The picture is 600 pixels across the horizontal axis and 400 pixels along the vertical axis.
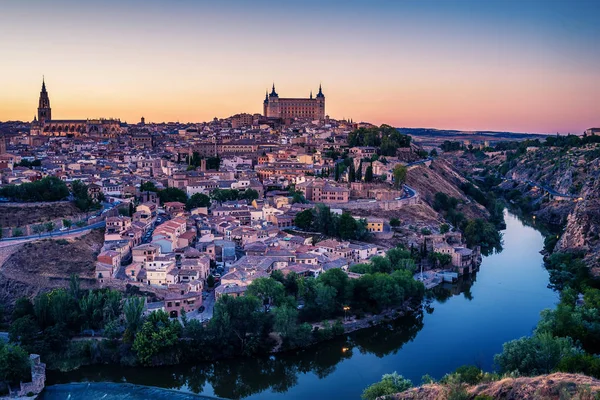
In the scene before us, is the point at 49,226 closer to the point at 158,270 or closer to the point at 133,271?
the point at 133,271

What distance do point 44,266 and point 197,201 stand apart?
25.5 ft

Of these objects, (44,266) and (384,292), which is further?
(44,266)

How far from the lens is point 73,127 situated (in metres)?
49.0

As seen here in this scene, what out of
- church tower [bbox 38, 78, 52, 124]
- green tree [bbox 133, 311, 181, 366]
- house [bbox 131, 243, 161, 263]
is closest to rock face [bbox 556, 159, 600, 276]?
green tree [bbox 133, 311, 181, 366]

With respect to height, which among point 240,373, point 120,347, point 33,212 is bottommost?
point 240,373

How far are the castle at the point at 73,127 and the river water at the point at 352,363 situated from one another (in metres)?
36.6

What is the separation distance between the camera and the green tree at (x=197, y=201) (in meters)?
22.3

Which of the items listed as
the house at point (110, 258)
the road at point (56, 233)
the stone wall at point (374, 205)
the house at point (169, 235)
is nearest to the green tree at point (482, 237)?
the stone wall at point (374, 205)

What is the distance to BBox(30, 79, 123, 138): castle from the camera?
155ft

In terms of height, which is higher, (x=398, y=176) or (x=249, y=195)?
(x=398, y=176)

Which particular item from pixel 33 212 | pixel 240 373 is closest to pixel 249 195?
pixel 33 212

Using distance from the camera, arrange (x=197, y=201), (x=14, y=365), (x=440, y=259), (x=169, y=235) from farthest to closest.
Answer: (x=197, y=201), (x=440, y=259), (x=169, y=235), (x=14, y=365)

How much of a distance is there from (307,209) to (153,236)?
5.69m

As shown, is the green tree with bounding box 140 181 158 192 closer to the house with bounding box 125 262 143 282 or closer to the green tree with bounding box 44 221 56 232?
the green tree with bounding box 44 221 56 232
